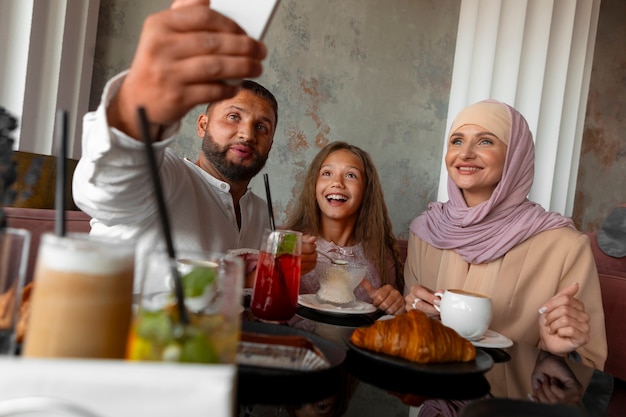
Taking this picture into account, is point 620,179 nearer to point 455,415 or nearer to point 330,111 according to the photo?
point 330,111

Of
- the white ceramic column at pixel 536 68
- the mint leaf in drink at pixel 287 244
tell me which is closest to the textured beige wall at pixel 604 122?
the white ceramic column at pixel 536 68

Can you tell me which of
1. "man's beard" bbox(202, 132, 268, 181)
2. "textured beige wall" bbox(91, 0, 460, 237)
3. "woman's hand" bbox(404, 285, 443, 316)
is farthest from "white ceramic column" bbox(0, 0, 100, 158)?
"woman's hand" bbox(404, 285, 443, 316)

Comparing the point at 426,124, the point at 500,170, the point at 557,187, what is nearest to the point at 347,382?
the point at 500,170

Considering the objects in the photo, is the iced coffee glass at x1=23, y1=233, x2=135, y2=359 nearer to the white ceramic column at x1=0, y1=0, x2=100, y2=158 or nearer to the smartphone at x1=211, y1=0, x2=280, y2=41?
the smartphone at x1=211, y1=0, x2=280, y2=41

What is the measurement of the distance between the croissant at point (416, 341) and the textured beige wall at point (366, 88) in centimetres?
174

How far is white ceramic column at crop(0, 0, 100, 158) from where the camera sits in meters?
1.90

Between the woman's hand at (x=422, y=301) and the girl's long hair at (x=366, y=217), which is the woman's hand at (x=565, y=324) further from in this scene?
the girl's long hair at (x=366, y=217)

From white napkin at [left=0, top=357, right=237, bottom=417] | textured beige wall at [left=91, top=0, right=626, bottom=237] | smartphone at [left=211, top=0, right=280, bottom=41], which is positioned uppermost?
textured beige wall at [left=91, top=0, right=626, bottom=237]

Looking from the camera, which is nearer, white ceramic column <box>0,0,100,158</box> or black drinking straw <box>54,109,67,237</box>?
black drinking straw <box>54,109,67,237</box>

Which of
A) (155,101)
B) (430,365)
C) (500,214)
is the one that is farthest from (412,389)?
(500,214)

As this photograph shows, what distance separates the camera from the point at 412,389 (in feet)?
2.40

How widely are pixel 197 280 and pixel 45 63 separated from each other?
1.93m

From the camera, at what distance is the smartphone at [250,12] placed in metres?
0.68

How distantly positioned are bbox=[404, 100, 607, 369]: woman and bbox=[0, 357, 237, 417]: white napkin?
52.8 inches
